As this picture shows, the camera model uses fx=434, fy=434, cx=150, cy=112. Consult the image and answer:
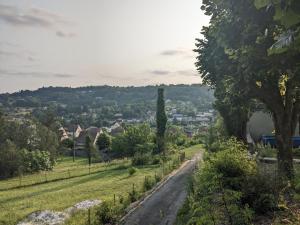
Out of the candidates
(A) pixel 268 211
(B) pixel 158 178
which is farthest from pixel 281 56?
(B) pixel 158 178

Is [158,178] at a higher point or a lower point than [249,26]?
lower

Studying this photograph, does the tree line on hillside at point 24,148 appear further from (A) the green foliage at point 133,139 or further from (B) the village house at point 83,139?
(B) the village house at point 83,139

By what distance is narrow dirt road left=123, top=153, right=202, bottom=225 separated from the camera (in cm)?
2073

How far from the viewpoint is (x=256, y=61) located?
11.2m

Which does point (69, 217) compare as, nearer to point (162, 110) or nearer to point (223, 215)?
point (223, 215)

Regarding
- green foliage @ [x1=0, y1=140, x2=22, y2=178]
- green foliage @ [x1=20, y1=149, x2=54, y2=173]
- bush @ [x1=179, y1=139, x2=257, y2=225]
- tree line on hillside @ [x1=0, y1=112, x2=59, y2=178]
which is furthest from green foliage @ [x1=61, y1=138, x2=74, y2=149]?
bush @ [x1=179, y1=139, x2=257, y2=225]

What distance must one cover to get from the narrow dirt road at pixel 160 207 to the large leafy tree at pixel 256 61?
658cm

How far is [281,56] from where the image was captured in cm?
913

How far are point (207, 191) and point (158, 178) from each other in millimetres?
21712

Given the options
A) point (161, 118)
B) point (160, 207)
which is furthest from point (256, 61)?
point (161, 118)

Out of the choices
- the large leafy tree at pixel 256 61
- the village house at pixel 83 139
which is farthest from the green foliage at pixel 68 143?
the large leafy tree at pixel 256 61

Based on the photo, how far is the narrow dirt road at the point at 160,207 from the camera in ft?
68.0

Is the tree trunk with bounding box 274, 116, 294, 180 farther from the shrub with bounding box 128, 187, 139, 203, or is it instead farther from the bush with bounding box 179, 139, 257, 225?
the shrub with bounding box 128, 187, 139, 203

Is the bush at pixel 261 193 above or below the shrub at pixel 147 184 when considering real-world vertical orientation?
above
